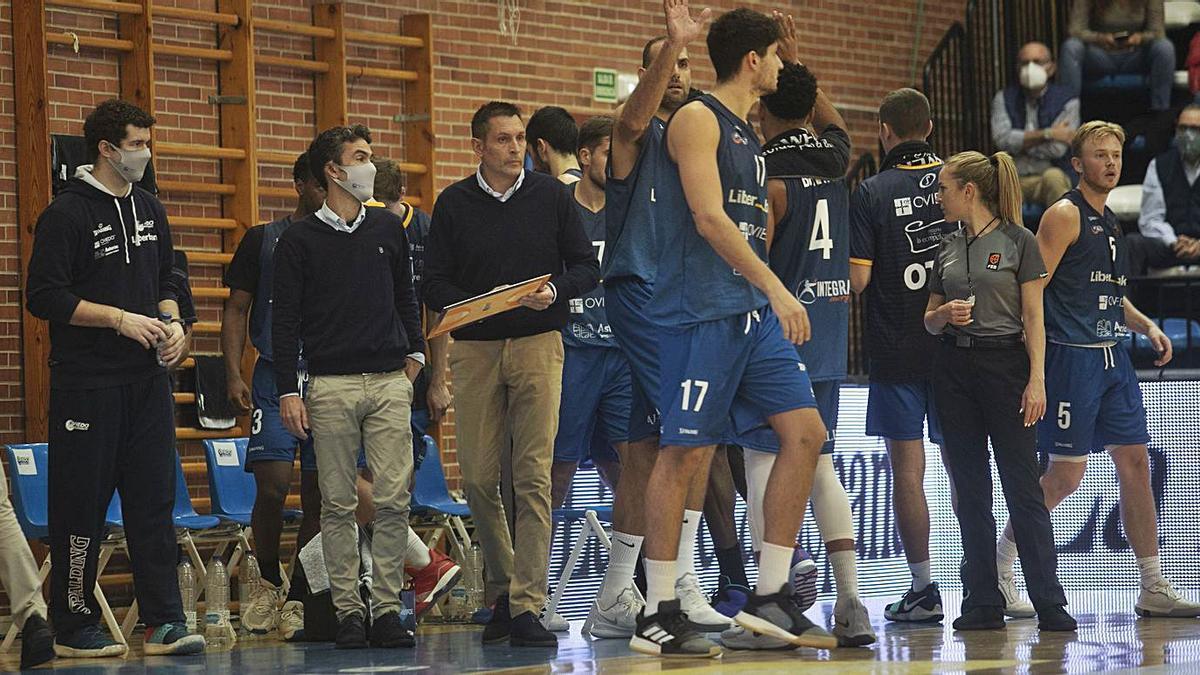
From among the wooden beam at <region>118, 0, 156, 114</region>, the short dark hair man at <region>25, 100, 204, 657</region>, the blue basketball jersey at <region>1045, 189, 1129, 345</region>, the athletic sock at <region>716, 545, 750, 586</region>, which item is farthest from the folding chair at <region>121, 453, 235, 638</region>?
the blue basketball jersey at <region>1045, 189, 1129, 345</region>

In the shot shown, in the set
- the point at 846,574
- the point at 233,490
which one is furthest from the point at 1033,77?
the point at 846,574

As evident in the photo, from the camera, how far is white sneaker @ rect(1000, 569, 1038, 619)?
6758 millimetres

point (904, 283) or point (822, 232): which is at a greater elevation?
point (822, 232)

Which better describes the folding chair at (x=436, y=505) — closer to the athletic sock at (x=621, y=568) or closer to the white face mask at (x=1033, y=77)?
the athletic sock at (x=621, y=568)

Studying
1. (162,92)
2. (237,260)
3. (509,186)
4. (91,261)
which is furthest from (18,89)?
(509,186)

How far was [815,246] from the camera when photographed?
5902 mm

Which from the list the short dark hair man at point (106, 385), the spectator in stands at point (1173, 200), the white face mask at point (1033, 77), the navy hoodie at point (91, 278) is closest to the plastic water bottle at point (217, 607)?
the short dark hair man at point (106, 385)

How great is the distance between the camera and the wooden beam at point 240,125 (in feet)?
29.5

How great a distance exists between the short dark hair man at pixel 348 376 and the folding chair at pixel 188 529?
4.67 feet

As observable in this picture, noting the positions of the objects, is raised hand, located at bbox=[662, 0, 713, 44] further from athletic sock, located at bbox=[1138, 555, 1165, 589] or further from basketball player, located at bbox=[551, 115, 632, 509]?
athletic sock, located at bbox=[1138, 555, 1165, 589]

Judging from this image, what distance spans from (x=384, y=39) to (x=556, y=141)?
310 centimetres

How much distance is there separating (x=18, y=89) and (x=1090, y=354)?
4.99 meters

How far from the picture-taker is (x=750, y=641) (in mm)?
5410

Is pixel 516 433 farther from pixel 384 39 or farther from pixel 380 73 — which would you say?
pixel 384 39
